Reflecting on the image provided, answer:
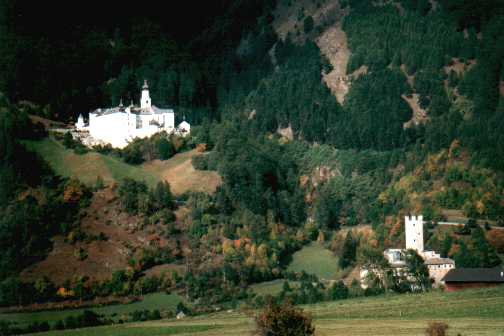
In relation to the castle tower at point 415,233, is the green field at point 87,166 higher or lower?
higher

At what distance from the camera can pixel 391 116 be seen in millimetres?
166000

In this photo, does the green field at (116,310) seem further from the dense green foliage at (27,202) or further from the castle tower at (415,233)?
the castle tower at (415,233)

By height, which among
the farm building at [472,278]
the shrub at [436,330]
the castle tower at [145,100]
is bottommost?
the shrub at [436,330]

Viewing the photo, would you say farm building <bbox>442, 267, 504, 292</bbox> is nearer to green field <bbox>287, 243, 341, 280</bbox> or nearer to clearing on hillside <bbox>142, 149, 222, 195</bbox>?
green field <bbox>287, 243, 341, 280</bbox>

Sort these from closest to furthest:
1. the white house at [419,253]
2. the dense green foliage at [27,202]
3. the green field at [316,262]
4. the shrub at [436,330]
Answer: the shrub at [436,330]
the white house at [419,253]
the dense green foliage at [27,202]
the green field at [316,262]

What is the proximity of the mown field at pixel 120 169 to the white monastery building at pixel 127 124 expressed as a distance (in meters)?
4.38

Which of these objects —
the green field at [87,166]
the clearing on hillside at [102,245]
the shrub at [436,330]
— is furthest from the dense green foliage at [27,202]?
the shrub at [436,330]

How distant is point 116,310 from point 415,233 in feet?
91.0

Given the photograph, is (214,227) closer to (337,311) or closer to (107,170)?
(107,170)

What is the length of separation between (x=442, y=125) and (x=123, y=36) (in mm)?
50672

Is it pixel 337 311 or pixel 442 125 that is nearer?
pixel 337 311

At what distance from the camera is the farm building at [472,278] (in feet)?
434

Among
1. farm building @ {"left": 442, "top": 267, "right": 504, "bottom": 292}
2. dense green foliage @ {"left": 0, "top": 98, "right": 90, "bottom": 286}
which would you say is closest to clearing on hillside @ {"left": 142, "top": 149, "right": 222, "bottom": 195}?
dense green foliage @ {"left": 0, "top": 98, "right": 90, "bottom": 286}

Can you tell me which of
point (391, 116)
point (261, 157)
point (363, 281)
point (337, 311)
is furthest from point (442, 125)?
point (337, 311)
